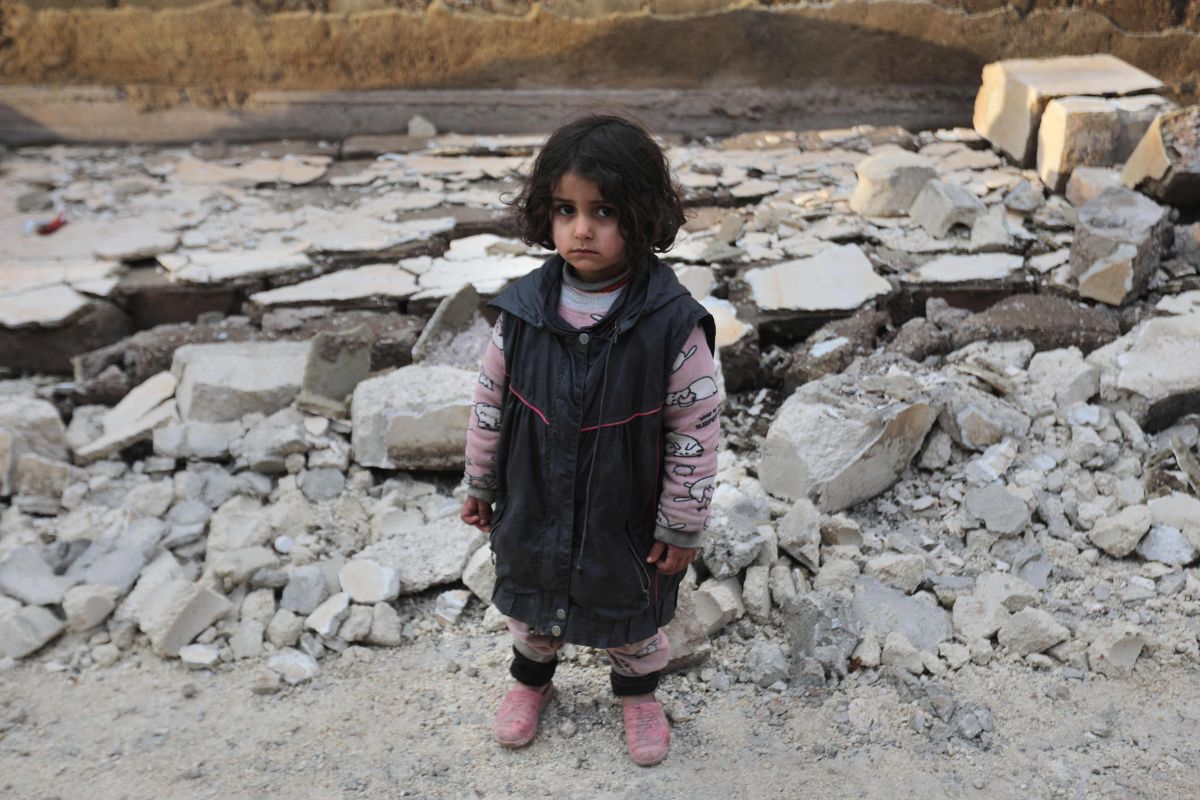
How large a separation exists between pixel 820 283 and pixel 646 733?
7.51ft

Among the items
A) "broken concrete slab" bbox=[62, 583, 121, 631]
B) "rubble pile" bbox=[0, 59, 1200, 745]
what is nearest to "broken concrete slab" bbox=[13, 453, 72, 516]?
"rubble pile" bbox=[0, 59, 1200, 745]

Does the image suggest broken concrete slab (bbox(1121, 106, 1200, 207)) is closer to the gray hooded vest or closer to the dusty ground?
the dusty ground

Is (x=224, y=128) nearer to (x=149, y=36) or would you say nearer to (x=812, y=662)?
(x=149, y=36)

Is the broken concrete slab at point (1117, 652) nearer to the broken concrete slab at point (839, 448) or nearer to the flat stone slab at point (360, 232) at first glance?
the broken concrete slab at point (839, 448)

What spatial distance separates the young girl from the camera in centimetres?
171

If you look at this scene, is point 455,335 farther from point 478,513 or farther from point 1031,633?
point 1031,633

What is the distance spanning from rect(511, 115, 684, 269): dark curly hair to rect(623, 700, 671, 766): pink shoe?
3.41 feet

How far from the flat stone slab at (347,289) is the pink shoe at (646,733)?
2.26 metres

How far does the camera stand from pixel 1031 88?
16.2ft

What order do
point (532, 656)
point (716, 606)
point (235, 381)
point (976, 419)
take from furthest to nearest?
point (235, 381), point (976, 419), point (716, 606), point (532, 656)

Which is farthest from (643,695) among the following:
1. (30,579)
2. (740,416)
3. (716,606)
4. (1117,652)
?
(30,579)

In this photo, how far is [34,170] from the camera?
5.20 m

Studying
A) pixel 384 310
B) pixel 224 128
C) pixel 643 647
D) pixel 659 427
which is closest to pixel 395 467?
pixel 384 310

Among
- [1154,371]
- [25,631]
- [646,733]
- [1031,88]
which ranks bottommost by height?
[25,631]
